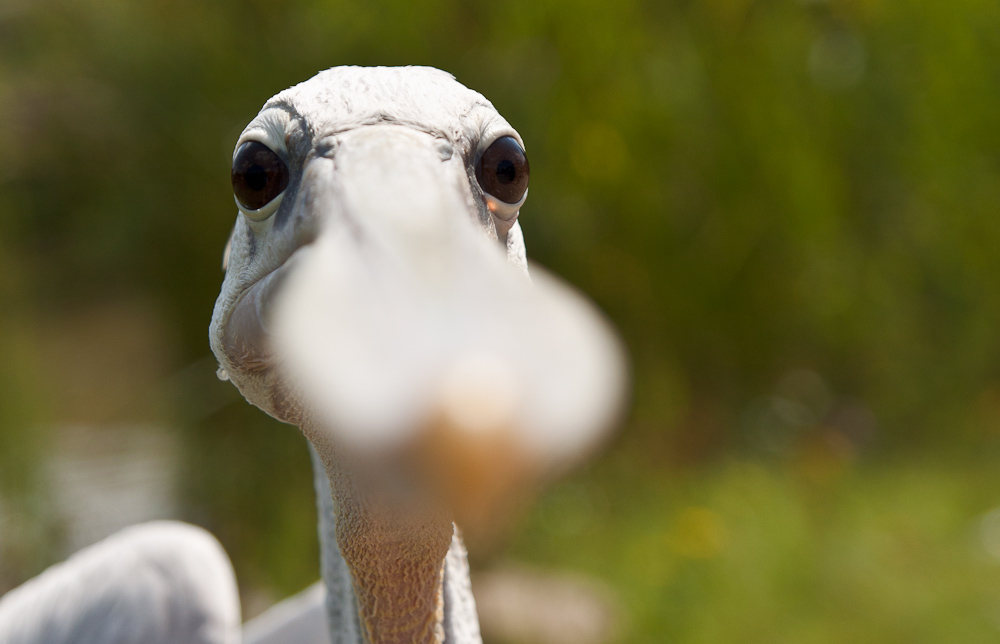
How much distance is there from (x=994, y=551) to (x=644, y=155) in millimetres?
2199

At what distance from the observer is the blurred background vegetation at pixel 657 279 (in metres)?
2.90

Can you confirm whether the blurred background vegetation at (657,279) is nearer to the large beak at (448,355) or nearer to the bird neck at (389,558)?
the bird neck at (389,558)

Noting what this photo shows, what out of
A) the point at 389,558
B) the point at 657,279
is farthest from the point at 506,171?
the point at 657,279

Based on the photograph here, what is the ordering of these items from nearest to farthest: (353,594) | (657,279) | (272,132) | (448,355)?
(448,355)
(272,132)
(353,594)
(657,279)

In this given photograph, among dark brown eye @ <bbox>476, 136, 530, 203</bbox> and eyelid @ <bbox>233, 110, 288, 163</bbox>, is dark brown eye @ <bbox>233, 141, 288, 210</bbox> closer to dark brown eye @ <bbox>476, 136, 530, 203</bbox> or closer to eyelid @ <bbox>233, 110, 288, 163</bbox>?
eyelid @ <bbox>233, 110, 288, 163</bbox>

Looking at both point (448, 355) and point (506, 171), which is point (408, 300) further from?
point (506, 171)

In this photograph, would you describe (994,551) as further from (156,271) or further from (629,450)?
(156,271)

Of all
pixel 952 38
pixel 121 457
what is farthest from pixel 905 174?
pixel 121 457

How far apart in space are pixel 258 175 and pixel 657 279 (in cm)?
303

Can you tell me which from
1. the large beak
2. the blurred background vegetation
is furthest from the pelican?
the blurred background vegetation

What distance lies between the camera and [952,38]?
4102 millimetres

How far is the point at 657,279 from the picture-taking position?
3.54m

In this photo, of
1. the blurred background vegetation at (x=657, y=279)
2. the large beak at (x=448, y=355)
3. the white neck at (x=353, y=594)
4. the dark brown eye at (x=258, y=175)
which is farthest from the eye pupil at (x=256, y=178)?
the blurred background vegetation at (x=657, y=279)

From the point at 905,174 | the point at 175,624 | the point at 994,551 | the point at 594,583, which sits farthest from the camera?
the point at 905,174
